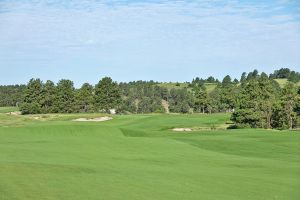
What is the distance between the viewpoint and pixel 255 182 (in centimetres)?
1991

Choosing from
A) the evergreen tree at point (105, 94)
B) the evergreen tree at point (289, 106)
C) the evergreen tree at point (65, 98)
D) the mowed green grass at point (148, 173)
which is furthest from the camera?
the evergreen tree at point (105, 94)

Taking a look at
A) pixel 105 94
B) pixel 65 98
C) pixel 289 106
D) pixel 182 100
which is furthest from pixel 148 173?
pixel 182 100

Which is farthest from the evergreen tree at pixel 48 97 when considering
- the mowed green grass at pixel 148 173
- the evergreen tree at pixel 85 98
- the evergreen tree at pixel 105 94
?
the mowed green grass at pixel 148 173

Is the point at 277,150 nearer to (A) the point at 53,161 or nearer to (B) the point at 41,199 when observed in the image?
(A) the point at 53,161

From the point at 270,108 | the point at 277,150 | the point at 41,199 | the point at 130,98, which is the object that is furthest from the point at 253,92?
the point at 130,98

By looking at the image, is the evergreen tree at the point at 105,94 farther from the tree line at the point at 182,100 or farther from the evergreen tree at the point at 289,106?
the evergreen tree at the point at 289,106

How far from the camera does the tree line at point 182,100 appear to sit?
84.1 meters

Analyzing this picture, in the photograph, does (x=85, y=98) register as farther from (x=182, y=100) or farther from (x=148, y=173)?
(x=148, y=173)

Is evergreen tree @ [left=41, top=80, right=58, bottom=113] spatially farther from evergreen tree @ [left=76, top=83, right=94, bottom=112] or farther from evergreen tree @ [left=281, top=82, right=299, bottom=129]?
evergreen tree @ [left=281, top=82, right=299, bottom=129]

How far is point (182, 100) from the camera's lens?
188 m

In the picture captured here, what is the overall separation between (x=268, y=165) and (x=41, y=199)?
15708 millimetres

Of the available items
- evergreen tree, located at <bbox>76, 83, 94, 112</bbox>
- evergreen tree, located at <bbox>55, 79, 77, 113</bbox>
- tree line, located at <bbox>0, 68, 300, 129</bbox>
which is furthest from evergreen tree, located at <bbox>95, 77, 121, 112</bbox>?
evergreen tree, located at <bbox>55, 79, 77, 113</bbox>

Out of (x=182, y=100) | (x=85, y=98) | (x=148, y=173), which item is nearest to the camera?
(x=148, y=173)

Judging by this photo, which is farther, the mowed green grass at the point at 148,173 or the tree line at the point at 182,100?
the tree line at the point at 182,100
